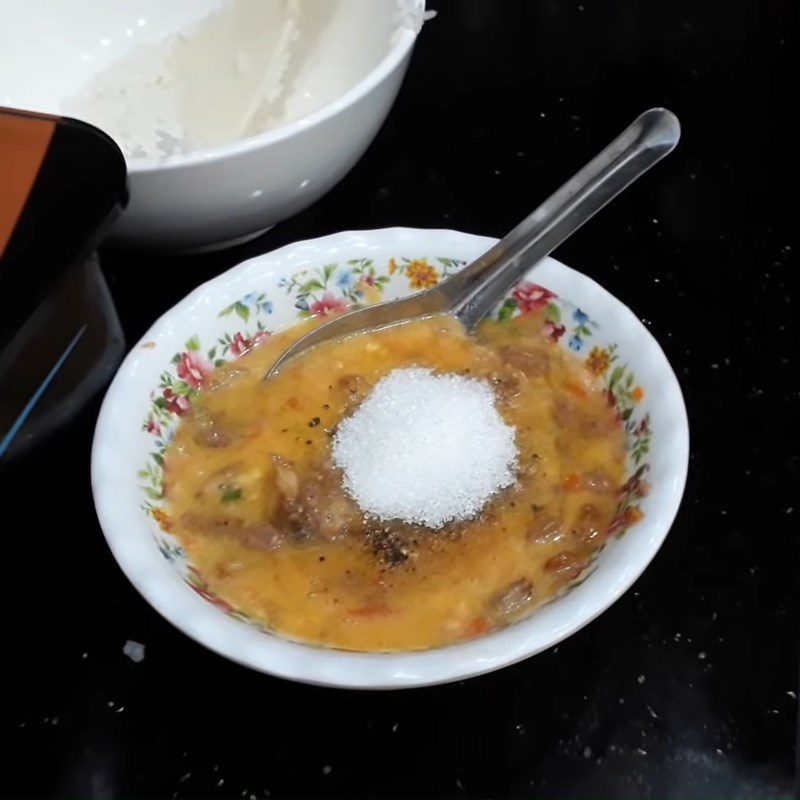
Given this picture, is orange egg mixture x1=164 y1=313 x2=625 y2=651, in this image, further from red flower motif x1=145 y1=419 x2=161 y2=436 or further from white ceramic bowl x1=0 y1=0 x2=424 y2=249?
white ceramic bowl x1=0 y1=0 x2=424 y2=249

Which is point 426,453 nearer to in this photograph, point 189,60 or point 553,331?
point 553,331

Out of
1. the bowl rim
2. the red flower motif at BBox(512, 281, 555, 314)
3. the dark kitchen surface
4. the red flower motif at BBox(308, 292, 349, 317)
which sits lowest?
the dark kitchen surface

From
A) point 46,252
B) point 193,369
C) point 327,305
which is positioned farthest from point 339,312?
point 46,252

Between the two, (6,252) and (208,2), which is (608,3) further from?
(6,252)

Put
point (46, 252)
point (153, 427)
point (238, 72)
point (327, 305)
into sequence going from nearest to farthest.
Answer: point (46, 252), point (153, 427), point (327, 305), point (238, 72)

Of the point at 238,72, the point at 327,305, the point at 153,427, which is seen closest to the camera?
the point at 153,427

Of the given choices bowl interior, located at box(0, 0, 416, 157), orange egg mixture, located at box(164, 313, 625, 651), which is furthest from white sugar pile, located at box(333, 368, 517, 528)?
bowl interior, located at box(0, 0, 416, 157)

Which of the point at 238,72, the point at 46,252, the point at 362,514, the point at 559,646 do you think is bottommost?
the point at 559,646

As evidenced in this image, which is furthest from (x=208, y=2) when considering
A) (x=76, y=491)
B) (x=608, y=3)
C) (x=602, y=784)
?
(x=602, y=784)
